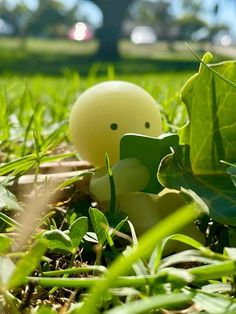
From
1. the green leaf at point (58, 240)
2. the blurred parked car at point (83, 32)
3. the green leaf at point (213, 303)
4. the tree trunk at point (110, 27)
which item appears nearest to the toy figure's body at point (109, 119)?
the green leaf at point (58, 240)

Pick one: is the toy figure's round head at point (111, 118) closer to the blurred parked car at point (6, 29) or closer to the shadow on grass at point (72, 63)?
the shadow on grass at point (72, 63)

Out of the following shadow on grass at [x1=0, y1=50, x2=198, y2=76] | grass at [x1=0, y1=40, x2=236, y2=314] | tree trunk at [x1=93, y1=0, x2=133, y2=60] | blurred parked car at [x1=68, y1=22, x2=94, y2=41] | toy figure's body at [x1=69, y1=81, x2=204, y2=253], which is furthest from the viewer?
blurred parked car at [x1=68, y1=22, x2=94, y2=41]

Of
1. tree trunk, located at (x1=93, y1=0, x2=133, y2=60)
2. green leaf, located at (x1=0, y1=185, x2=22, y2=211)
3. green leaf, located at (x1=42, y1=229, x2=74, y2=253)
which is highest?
tree trunk, located at (x1=93, y1=0, x2=133, y2=60)

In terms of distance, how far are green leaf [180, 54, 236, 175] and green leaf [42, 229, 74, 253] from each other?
24cm

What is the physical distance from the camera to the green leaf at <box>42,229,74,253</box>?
0.58m

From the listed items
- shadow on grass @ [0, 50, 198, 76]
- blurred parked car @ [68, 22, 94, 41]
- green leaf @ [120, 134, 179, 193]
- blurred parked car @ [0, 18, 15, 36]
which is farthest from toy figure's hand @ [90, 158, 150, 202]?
blurred parked car @ [0, 18, 15, 36]

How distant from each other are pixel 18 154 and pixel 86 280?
798mm

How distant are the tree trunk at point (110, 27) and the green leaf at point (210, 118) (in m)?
28.1

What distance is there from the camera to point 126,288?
479 millimetres

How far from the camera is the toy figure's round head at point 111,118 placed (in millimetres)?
948

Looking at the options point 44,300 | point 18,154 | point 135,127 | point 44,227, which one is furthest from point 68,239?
point 18,154

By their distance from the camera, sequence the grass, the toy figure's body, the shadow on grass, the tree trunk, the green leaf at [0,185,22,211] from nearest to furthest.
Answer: the grass → the green leaf at [0,185,22,211] → the toy figure's body → the shadow on grass → the tree trunk

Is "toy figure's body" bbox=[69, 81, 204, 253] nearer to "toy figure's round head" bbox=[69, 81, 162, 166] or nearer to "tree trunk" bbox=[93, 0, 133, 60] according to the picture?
"toy figure's round head" bbox=[69, 81, 162, 166]

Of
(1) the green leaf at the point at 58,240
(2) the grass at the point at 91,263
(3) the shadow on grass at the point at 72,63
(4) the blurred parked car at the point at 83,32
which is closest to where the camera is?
(2) the grass at the point at 91,263
